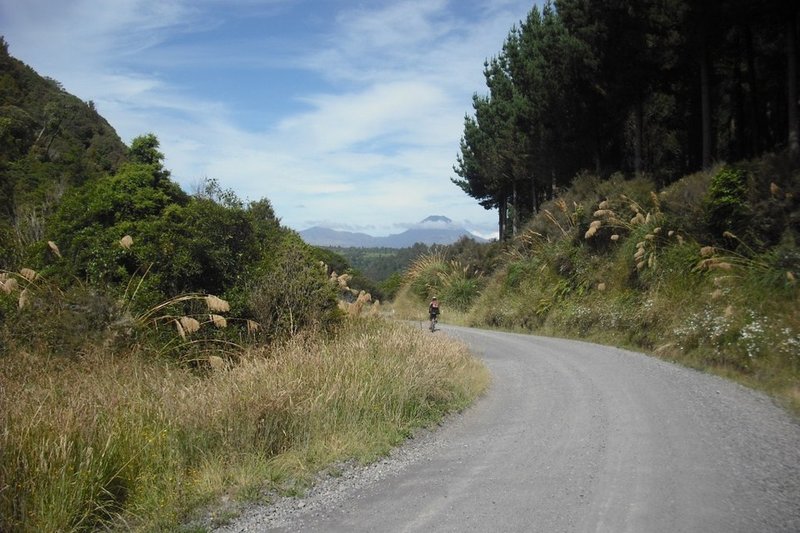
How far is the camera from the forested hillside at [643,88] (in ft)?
71.5

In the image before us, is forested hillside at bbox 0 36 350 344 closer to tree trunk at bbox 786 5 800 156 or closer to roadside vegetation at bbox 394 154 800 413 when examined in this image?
roadside vegetation at bbox 394 154 800 413

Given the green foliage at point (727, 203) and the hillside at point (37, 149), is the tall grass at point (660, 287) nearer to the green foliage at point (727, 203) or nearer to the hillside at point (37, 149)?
the green foliage at point (727, 203)

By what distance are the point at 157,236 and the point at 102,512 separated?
25.9ft

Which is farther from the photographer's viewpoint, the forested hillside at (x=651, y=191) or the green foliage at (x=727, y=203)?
the green foliage at (x=727, y=203)

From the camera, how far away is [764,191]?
53.8 ft

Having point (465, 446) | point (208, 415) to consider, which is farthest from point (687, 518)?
point (208, 415)

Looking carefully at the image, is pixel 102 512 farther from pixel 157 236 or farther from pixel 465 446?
pixel 157 236

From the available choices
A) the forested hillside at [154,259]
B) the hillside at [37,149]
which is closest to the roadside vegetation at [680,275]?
the forested hillside at [154,259]

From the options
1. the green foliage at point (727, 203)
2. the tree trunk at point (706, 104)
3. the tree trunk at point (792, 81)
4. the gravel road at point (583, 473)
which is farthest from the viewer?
the tree trunk at point (706, 104)

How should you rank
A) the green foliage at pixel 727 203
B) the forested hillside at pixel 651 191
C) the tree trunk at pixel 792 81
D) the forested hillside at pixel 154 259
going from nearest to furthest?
the forested hillside at pixel 154 259
the forested hillside at pixel 651 191
the green foliage at pixel 727 203
the tree trunk at pixel 792 81

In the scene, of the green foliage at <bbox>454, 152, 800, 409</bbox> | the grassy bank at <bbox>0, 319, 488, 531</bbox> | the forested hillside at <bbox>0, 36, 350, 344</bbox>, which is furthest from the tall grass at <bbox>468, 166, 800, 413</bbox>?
the forested hillside at <bbox>0, 36, 350, 344</bbox>

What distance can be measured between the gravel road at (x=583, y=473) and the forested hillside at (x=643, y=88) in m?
13.0

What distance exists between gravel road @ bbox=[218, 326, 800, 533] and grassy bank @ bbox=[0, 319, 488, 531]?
591 millimetres

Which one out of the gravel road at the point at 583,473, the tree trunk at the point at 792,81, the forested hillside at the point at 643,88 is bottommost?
the gravel road at the point at 583,473
